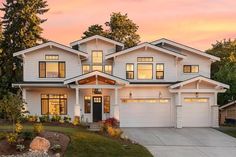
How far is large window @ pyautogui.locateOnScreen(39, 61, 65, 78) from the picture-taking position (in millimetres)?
34969

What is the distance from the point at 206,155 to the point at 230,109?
24140 millimetres

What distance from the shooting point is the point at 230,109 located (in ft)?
149

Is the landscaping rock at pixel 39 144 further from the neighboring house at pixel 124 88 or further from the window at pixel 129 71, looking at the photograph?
the window at pixel 129 71

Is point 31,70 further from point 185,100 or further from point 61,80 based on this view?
point 185,100

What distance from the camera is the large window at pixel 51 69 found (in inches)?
1377

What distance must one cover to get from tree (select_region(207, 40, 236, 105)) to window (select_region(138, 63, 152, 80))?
13.3 metres

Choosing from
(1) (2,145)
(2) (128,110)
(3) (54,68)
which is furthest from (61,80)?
(1) (2,145)

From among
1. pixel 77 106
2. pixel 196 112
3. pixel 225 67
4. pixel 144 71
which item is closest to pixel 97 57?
pixel 144 71

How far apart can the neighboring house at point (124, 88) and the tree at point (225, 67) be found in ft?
35.1

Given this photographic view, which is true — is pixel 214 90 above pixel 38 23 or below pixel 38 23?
below

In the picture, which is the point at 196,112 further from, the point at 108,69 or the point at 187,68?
the point at 108,69

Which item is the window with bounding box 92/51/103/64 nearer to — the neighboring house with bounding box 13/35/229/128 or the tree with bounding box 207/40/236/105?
the neighboring house with bounding box 13/35/229/128

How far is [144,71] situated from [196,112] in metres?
5.73

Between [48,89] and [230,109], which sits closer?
[48,89]
